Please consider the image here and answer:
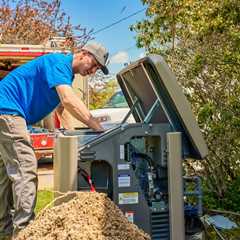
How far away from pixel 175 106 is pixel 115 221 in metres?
0.98

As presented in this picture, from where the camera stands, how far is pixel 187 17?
6809mm

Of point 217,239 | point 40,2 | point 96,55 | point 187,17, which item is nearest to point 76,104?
point 96,55

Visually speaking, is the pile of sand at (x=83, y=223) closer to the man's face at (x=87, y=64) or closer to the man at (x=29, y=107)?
the man at (x=29, y=107)

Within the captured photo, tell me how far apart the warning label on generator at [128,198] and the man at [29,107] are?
2.00ft

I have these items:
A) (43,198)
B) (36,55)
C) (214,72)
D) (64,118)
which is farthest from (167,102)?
(36,55)

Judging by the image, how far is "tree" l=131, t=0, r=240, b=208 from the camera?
20.0 feet

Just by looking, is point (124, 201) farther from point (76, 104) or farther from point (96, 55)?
point (96, 55)

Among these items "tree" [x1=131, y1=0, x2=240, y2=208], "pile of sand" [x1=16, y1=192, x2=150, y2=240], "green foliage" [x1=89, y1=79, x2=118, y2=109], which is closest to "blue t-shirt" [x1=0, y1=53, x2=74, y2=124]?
"pile of sand" [x1=16, y1=192, x2=150, y2=240]

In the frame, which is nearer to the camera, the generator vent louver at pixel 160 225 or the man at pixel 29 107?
the generator vent louver at pixel 160 225

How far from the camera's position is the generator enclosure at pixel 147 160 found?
393 cm

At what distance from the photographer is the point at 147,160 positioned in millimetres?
4230

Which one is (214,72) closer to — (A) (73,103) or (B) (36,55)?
(A) (73,103)

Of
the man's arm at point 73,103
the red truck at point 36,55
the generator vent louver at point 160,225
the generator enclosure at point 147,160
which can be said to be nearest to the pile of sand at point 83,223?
the generator enclosure at point 147,160

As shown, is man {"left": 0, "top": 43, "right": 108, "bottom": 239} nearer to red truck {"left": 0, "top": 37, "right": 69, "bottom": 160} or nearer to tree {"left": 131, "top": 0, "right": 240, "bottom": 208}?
tree {"left": 131, "top": 0, "right": 240, "bottom": 208}
